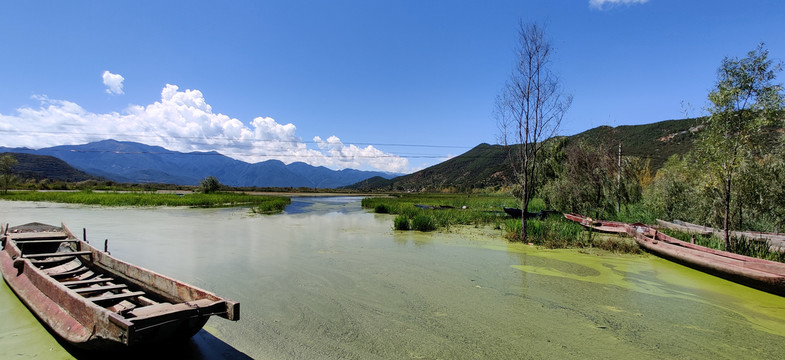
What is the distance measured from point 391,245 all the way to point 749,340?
7.61 m

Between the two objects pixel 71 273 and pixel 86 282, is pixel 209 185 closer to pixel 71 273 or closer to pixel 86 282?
pixel 71 273

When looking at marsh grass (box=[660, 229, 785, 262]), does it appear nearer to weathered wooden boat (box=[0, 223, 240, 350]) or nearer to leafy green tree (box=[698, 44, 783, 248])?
leafy green tree (box=[698, 44, 783, 248])

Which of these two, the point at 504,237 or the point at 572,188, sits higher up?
the point at 572,188

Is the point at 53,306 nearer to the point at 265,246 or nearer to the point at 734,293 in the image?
the point at 265,246

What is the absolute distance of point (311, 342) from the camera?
3.76 meters

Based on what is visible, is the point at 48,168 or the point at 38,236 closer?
the point at 38,236

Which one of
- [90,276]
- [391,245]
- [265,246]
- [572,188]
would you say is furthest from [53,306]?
[572,188]

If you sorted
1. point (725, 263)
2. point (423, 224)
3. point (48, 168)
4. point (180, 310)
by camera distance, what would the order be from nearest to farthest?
point (180, 310)
point (725, 263)
point (423, 224)
point (48, 168)

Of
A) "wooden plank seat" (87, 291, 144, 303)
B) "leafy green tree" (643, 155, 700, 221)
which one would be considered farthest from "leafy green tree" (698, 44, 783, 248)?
"wooden plank seat" (87, 291, 144, 303)

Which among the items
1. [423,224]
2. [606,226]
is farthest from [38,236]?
[606,226]

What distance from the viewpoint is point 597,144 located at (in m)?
19.6

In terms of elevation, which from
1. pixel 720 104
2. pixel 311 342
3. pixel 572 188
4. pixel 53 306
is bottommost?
pixel 311 342

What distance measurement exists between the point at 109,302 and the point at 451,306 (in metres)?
4.45

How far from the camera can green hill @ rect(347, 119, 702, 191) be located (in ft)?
83.4
